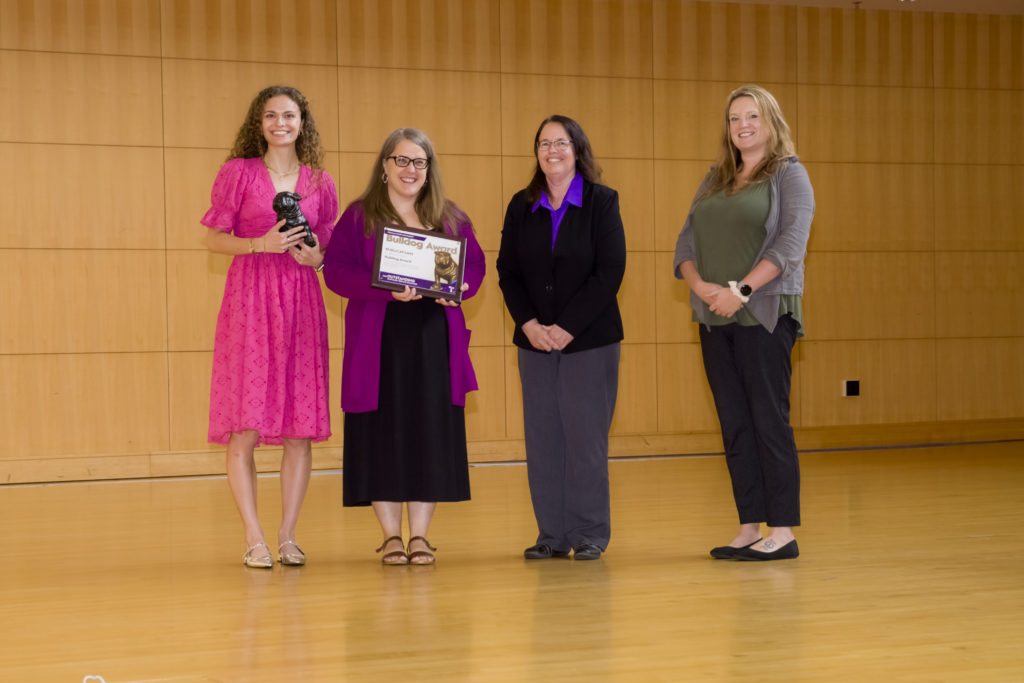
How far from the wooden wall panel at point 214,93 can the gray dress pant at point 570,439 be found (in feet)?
12.1

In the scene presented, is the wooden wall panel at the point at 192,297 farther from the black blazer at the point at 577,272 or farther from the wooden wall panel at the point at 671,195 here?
the black blazer at the point at 577,272

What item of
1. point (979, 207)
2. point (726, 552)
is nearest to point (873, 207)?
point (979, 207)

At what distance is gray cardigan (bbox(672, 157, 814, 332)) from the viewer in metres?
3.62

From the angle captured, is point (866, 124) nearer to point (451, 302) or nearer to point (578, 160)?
point (578, 160)

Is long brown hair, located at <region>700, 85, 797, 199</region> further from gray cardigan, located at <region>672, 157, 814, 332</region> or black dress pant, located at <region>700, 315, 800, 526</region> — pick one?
black dress pant, located at <region>700, 315, 800, 526</region>

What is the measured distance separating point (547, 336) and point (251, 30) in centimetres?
409

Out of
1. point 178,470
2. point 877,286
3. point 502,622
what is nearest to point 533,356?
point 502,622

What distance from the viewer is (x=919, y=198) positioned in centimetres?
808

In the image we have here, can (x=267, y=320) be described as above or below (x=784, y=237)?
below

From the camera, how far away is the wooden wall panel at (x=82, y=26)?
659 cm

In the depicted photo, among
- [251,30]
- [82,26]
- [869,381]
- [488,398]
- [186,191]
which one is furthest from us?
[869,381]

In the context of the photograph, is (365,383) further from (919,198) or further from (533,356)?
(919,198)

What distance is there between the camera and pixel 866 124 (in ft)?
26.2

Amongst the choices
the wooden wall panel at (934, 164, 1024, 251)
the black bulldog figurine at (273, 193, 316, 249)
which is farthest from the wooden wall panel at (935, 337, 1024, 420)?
the black bulldog figurine at (273, 193, 316, 249)
